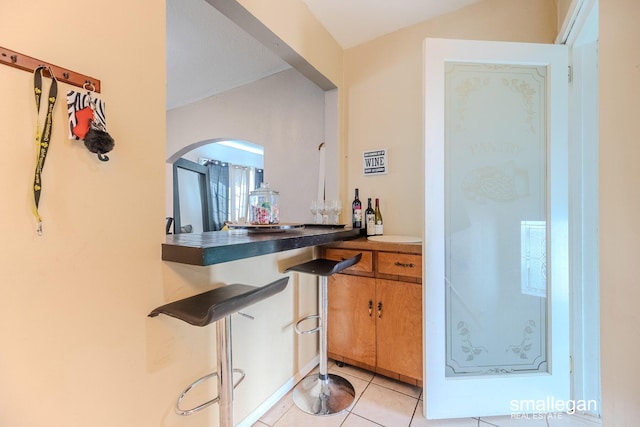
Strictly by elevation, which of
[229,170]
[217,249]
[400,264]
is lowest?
[400,264]

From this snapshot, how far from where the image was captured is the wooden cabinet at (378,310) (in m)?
1.66

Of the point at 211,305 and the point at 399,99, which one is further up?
the point at 399,99

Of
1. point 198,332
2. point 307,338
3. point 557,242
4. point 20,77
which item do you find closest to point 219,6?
point 20,77

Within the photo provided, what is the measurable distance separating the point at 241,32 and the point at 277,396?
8.66 feet

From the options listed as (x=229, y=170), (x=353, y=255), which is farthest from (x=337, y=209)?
(x=229, y=170)

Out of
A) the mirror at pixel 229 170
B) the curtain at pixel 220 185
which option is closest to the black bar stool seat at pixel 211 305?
the mirror at pixel 229 170

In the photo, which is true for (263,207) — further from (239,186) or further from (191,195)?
(239,186)

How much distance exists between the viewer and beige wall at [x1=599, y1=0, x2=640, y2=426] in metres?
0.79

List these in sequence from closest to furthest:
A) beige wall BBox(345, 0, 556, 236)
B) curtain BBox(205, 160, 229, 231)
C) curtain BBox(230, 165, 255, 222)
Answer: beige wall BBox(345, 0, 556, 236) → curtain BBox(205, 160, 229, 231) → curtain BBox(230, 165, 255, 222)

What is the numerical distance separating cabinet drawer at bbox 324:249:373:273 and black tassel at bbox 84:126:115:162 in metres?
1.40

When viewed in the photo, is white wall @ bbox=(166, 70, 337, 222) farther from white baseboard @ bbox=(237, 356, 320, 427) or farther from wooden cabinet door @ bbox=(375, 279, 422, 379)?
white baseboard @ bbox=(237, 356, 320, 427)

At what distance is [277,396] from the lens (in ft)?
5.27

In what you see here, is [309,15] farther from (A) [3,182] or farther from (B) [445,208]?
(A) [3,182]

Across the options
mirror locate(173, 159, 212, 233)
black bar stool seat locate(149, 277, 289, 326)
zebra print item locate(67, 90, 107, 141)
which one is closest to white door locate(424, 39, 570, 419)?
black bar stool seat locate(149, 277, 289, 326)
